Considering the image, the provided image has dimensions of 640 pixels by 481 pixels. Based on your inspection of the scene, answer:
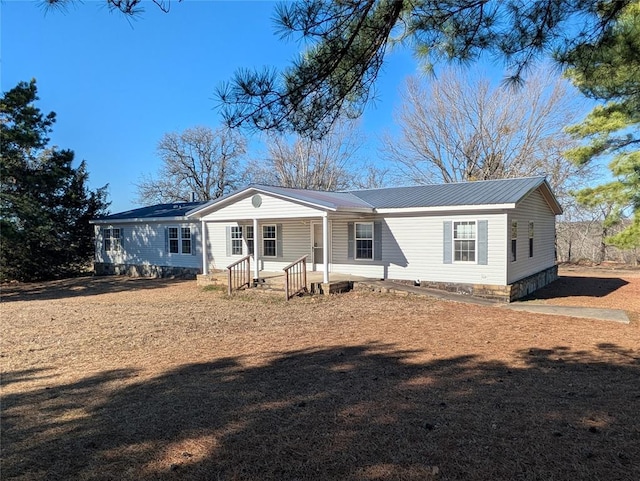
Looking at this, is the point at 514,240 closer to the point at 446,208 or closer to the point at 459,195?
the point at 459,195

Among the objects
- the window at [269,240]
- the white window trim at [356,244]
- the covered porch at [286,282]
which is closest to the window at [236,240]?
the window at [269,240]

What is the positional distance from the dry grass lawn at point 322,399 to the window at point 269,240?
309 inches

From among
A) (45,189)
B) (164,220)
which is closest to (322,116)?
(164,220)

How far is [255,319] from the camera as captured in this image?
9.36 metres

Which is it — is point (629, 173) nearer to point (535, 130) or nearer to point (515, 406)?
point (515, 406)

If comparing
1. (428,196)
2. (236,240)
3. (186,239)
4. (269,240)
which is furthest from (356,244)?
(186,239)

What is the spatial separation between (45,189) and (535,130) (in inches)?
991

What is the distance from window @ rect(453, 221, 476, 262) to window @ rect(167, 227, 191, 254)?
11664 millimetres

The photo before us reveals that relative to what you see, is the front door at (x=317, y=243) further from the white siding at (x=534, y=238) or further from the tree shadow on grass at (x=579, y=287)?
the tree shadow on grass at (x=579, y=287)

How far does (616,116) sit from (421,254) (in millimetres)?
6041

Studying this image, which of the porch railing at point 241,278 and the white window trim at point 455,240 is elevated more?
the white window trim at point 455,240

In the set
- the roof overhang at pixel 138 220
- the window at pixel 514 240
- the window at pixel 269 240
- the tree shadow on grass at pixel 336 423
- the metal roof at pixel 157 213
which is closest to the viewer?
the tree shadow on grass at pixel 336 423

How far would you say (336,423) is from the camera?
3764 millimetres

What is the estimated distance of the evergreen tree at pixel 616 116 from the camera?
4.82 metres
